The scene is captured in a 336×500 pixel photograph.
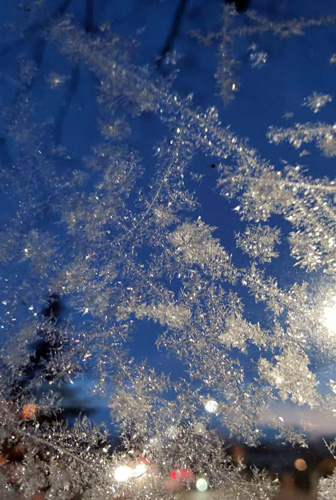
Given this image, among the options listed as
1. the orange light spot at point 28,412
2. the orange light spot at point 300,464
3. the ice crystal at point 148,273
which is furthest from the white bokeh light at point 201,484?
the orange light spot at point 28,412

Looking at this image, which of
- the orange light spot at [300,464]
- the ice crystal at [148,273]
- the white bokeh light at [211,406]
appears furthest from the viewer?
the orange light spot at [300,464]

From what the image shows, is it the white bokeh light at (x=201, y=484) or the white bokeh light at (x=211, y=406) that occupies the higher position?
the white bokeh light at (x=211, y=406)

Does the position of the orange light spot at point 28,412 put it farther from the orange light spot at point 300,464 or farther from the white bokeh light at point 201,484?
the orange light spot at point 300,464

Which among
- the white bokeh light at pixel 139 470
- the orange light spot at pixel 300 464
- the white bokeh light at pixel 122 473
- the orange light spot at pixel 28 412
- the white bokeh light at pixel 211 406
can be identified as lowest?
the white bokeh light at pixel 122 473

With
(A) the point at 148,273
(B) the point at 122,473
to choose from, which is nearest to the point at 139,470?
(B) the point at 122,473

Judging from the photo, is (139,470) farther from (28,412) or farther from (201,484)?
(28,412)

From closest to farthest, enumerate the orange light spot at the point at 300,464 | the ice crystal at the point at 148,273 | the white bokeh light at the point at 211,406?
1. the ice crystal at the point at 148,273
2. the white bokeh light at the point at 211,406
3. the orange light spot at the point at 300,464

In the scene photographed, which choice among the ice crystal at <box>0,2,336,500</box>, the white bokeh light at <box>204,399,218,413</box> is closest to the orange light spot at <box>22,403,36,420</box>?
the ice crystal at <box>0,2,336,500</box>
